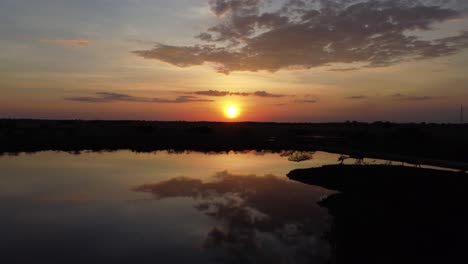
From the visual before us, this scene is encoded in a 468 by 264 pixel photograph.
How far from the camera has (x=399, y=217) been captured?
19.2m

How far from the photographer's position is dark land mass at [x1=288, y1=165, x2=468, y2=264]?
573 inches

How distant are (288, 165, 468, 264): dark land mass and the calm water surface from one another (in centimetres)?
127

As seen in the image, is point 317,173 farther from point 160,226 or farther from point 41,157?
point 41,157

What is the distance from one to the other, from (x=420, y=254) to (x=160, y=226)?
12236 mm

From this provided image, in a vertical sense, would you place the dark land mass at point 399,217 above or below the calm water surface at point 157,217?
above

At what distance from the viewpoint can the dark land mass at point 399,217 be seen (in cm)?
1455

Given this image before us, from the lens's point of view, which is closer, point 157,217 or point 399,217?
point 399,217

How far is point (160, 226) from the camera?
19.6 metres

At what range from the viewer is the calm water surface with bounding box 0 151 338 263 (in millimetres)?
15547

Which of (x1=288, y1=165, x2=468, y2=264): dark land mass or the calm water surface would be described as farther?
the calm water surface

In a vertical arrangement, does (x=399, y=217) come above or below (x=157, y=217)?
above

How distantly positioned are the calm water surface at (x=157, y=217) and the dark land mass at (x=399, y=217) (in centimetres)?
127

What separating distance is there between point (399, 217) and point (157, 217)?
1312 cm

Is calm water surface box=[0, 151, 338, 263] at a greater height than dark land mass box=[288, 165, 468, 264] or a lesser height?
lesser
